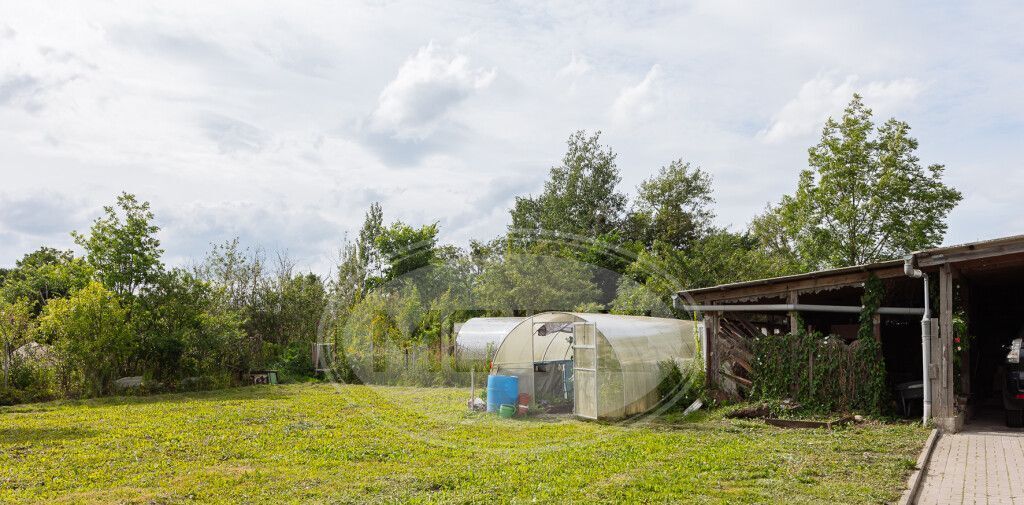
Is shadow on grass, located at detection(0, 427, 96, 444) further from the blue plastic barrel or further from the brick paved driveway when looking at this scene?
the brick paved driveway

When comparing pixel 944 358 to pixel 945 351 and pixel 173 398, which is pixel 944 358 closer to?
pixel 945 351

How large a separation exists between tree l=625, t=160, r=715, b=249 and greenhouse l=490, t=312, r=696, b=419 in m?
21.0

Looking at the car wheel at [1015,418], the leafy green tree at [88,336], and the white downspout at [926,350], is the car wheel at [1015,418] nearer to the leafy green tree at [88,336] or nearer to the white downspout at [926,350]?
the white downspout at [926,350]

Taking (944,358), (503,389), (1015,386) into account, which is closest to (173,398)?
(503,389)

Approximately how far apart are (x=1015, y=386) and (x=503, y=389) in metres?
8.56

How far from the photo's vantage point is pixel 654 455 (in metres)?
9.81

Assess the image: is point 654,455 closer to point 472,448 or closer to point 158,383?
point 472,448

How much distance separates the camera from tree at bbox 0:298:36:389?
1736 cm

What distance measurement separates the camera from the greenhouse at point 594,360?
13695 millimetres

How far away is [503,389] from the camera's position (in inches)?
565

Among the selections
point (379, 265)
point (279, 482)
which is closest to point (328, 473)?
point (279, 482)

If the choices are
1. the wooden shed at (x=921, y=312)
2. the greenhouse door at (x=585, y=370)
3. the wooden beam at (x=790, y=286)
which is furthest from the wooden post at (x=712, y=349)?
the greenhouse door at (x=585, y=370)

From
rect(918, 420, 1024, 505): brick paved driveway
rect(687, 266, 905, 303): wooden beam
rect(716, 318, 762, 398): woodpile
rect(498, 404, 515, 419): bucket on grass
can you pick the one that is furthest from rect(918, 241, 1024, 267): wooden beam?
rect(498, 404, 515, 419): bucket on grass

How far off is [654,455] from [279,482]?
15.8 ft
